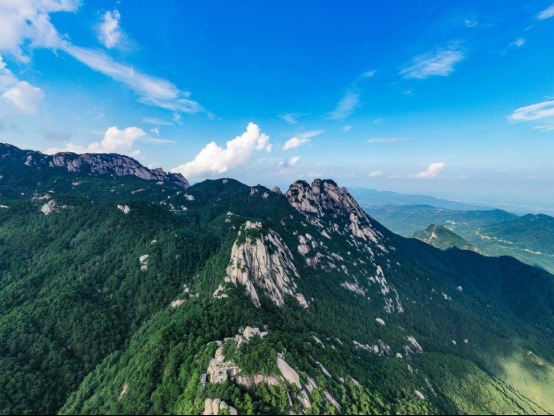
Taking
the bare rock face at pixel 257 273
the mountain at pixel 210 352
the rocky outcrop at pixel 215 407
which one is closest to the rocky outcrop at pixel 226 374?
the mountain at pixel 210 352

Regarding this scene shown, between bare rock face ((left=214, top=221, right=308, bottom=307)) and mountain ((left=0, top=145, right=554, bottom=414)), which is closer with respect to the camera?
mountain ((left=0, top=145, right=554, bottom=414))

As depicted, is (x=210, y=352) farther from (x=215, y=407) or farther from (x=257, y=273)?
(x=257, y=273)

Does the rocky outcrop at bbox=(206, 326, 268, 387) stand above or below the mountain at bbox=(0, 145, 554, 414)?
above

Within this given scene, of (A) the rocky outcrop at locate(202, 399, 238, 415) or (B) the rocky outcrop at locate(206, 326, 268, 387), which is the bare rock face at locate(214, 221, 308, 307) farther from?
(A) the rocky outcrop at locate(202, 399, 238, 415)

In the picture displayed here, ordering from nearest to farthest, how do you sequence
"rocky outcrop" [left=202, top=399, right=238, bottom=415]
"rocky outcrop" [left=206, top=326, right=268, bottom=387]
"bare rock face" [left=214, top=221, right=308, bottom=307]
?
1. "rocky outcrop" [left=202, top=399, right=238, bottom=415]
2. "rocky outcrop" [left=206, top=326, right=268, bottom=387]
3. "bare rock face" [left=214, top=221, right=308, bottom=307]

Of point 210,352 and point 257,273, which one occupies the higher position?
point 257,273

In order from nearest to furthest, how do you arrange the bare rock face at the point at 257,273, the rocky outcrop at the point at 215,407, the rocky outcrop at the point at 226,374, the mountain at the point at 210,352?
the rocky outcrop at the point at 215,407
the rocky outcrop at the point at 226,374
the mountain at the point at 210,352
the bare rock face at the point at 257,273

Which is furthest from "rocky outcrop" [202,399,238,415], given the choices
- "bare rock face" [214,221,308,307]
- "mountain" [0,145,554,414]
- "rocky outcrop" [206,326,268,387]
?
"bare rock face" [214,221,308,307]

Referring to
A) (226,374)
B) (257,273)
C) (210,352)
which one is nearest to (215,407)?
(226,374)

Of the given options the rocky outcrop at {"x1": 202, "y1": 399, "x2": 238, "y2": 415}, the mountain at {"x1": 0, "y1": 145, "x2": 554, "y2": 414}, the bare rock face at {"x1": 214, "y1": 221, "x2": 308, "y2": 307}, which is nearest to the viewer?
the rocky outcrop at {"x1": 202, "y1": 399, "x2": 238, "y2": 415}

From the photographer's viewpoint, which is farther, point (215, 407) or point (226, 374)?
point (226, 374)

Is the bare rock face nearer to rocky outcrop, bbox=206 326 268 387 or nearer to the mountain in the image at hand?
the mountain

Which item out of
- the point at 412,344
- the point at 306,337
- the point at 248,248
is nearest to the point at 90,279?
the point at 248,248

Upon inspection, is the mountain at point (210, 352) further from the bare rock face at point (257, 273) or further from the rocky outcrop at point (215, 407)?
the bare rock face at point (257, 273)
